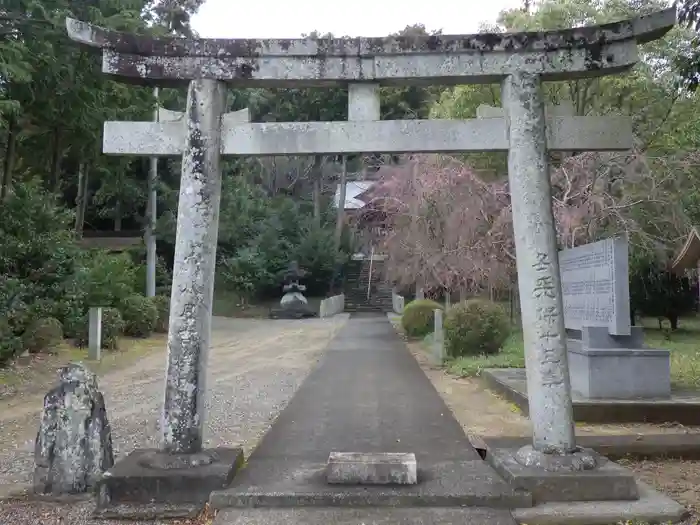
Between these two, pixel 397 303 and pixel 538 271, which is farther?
pixel 397 303

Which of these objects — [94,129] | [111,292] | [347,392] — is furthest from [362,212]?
[347,392]

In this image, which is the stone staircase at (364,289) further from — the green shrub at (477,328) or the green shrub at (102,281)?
the green shrub at (477,328)

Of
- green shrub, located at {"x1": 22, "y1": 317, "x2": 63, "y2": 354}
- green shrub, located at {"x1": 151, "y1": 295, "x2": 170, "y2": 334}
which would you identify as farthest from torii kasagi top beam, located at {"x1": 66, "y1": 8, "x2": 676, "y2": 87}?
green shrub, located at {"x1": 151, "y1": 295, "x2": 170, "y2": 334}

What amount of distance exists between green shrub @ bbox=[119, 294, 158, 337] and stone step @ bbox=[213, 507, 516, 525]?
16861 millimetres

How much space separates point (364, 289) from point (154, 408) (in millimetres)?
33064

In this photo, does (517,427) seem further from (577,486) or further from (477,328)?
(477,328)

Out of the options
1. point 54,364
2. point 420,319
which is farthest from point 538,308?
point 420,319

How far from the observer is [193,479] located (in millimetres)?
5254

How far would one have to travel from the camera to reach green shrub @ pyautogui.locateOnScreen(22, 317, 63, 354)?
579 inches

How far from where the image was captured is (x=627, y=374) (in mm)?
9234

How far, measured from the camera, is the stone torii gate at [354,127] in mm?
5641

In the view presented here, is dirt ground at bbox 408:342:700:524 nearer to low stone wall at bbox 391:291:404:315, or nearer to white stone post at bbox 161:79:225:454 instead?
white stone post at bbox 161:79:225:454

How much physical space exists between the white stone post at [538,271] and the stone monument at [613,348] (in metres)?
3.75

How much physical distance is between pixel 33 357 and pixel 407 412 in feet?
32.2
